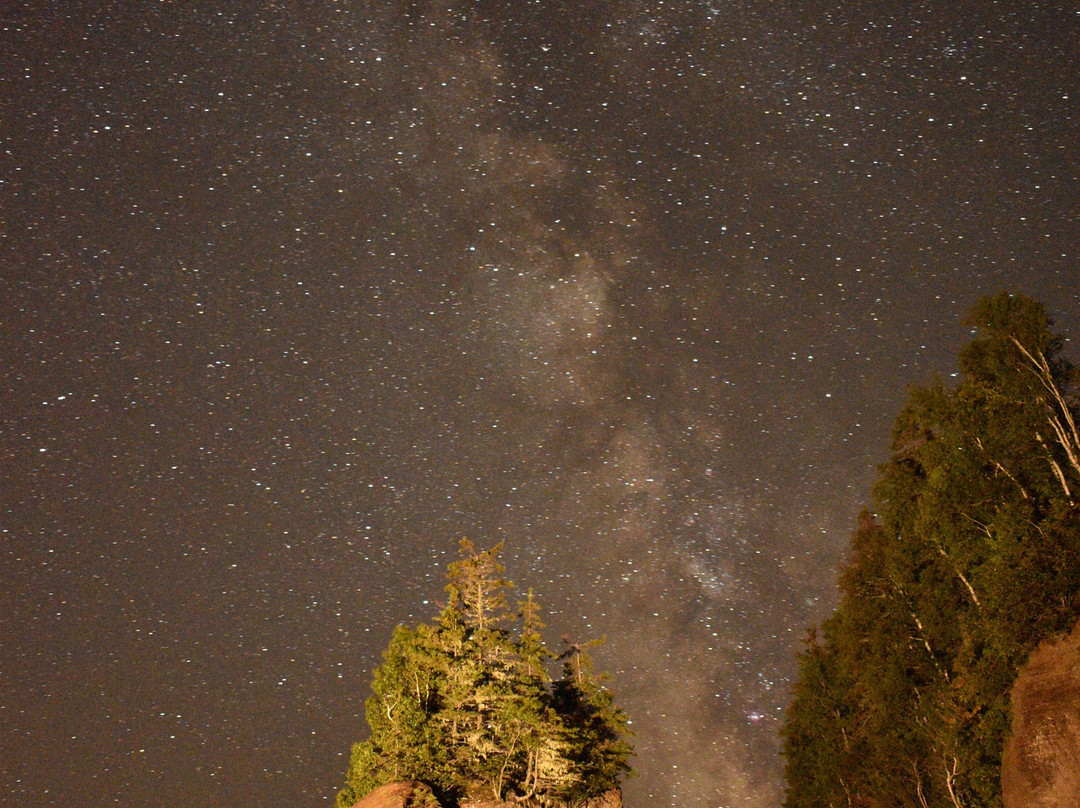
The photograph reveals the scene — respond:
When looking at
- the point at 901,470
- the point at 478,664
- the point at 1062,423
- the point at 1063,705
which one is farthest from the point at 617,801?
the point at 1062,423

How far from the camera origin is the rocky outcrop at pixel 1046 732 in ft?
62.8

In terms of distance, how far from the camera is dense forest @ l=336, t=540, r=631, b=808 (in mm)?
27453

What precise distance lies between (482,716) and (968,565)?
1563 centimetres

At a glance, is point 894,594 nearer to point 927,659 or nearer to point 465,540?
point 927,659

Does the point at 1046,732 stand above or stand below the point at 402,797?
below

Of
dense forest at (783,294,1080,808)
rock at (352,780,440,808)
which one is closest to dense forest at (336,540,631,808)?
rock at (352,780,440,808)

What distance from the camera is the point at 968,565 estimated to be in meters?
24.5

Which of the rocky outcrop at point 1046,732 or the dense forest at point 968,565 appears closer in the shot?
the rocky outcrop at point 1046,732

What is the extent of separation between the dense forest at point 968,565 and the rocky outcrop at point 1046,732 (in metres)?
0.48

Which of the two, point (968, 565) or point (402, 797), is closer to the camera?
point (402, 797)

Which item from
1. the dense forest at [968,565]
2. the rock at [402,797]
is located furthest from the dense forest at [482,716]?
the dense forest at [968,565]

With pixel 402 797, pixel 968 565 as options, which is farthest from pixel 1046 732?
pixel 402 797

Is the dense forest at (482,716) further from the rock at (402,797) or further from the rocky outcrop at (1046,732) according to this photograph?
the rocky outcrop at (1046,732)

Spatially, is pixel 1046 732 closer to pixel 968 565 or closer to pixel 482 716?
pixel 968 565
